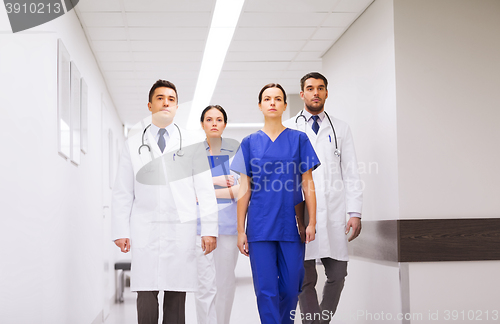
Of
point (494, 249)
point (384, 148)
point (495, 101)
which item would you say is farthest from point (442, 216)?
point (495, 101)

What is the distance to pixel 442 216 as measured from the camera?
11.0 feet

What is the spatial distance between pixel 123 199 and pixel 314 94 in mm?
1340

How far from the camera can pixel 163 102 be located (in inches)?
113

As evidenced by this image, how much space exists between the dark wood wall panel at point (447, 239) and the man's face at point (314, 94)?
0.88 m

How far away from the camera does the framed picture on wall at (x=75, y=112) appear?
12.0ft

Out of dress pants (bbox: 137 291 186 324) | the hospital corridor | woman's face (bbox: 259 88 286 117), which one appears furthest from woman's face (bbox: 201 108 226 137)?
dress pants (bbox: 137 291 186 324)

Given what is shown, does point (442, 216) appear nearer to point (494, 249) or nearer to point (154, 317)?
point (494, 249)

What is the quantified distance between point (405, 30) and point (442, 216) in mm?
1234

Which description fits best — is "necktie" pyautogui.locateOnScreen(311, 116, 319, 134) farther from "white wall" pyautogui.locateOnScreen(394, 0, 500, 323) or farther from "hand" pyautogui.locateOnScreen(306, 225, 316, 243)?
"hand" pyautogui.locateOnScreen(306, 225, 316, 243)

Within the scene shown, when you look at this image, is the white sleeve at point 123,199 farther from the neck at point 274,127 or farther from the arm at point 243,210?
the neck at point 274,127

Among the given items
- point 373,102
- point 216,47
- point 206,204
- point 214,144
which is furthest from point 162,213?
point 216,47

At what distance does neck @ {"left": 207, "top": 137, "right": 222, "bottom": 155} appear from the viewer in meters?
3.44

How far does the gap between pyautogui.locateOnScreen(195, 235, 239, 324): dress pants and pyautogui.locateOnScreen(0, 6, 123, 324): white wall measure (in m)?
0.81

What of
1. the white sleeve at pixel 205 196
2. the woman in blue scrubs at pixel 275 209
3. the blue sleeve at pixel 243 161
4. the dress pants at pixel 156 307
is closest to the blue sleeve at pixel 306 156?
the woman in blue scrubs at pixel 275 209
